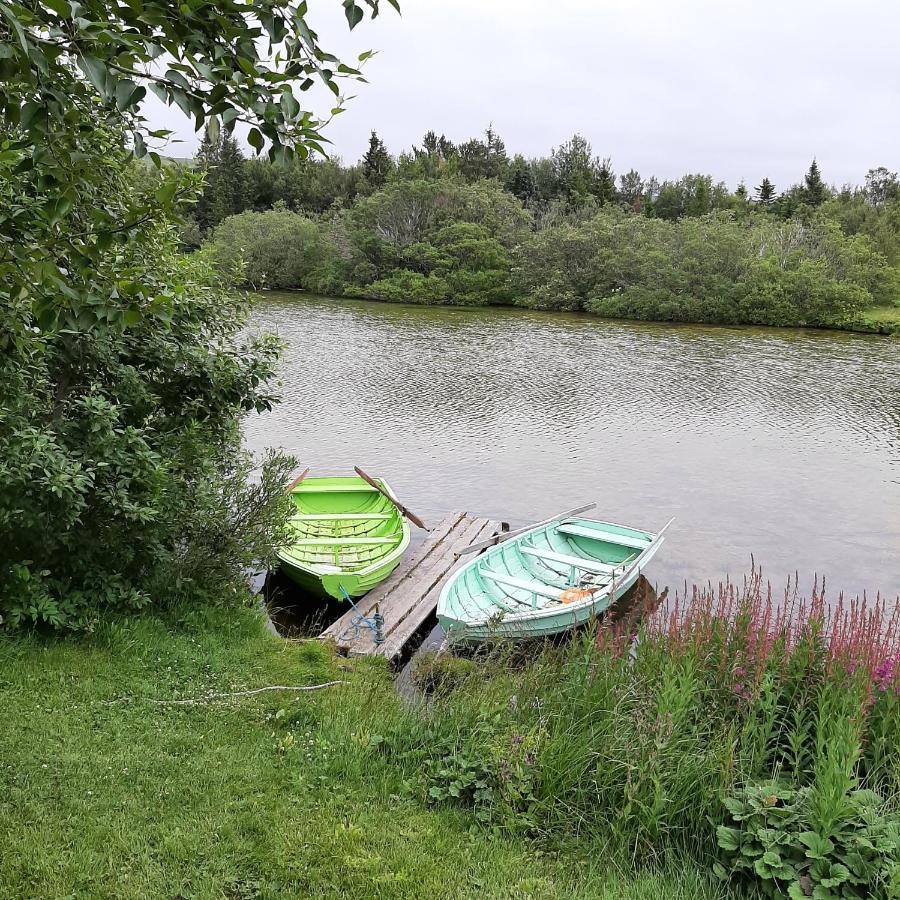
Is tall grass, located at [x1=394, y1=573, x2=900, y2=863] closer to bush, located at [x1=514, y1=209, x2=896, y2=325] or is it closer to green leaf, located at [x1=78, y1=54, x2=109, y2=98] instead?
green leaf, located at [x1=78, y1=54, x2=109, y2=98]

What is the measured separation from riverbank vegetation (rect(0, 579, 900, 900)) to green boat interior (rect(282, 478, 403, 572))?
125 inches

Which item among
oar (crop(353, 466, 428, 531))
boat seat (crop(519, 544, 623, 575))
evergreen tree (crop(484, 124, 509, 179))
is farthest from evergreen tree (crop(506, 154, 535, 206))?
boat seat (crop(519, 544, 623, 575))

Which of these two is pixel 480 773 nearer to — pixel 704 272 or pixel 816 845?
pixel 816 845

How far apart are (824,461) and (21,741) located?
1905 centimetres

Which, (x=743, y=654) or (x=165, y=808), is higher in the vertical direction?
(x=743, y=654)

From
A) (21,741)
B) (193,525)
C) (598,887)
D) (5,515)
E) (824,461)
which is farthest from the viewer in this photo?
(824,461)

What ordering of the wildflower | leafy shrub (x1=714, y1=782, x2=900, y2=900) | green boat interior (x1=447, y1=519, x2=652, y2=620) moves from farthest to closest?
green boat interior (x1=447, y1=519, x2=652, y2=620), the wildflower, leafy shrub (x1=714, y1=782, x2=900, y2=900)

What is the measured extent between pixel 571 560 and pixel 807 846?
7467 mm

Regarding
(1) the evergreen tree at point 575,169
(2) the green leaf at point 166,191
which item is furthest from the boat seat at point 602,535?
(1) the evergreen tree at point 575,169

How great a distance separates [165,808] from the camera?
4602 mm

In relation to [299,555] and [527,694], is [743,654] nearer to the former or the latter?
[527,694]

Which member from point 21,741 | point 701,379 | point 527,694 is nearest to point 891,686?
point 527,694

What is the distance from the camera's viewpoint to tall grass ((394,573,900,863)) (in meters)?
4.80

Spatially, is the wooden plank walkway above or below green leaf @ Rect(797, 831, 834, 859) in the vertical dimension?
below
